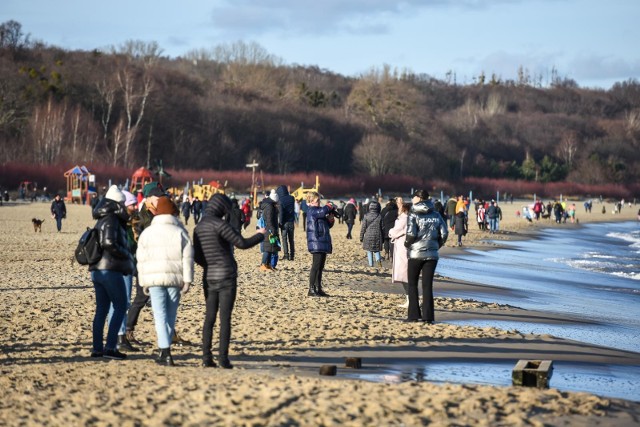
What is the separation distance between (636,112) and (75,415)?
201 metres

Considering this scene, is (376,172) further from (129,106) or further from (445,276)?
(445,276)

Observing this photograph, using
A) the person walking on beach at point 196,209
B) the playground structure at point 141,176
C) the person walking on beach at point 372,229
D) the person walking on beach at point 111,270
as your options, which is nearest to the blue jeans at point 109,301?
the person walking on beach at point 111,270

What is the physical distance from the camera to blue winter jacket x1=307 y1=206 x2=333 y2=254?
53.9ft

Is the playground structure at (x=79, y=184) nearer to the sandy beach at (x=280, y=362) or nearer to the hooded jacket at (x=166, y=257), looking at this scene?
the sandy beach at (x=280, y=362)

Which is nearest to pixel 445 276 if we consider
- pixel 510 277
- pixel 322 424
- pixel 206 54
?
pixel 510 277

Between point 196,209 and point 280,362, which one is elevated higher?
point 196,209

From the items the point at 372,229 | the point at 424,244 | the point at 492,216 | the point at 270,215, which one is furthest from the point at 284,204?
the point at 492,216

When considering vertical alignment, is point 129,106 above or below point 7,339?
above

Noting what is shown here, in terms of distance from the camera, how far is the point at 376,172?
357 feet

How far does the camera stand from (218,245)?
32.4 feet

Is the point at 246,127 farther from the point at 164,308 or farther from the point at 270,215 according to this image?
the point at 164,308

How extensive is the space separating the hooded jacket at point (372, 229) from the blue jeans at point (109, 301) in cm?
1109

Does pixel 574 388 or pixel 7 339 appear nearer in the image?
pixel 574 388

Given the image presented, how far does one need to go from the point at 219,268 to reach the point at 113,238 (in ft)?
3.53
